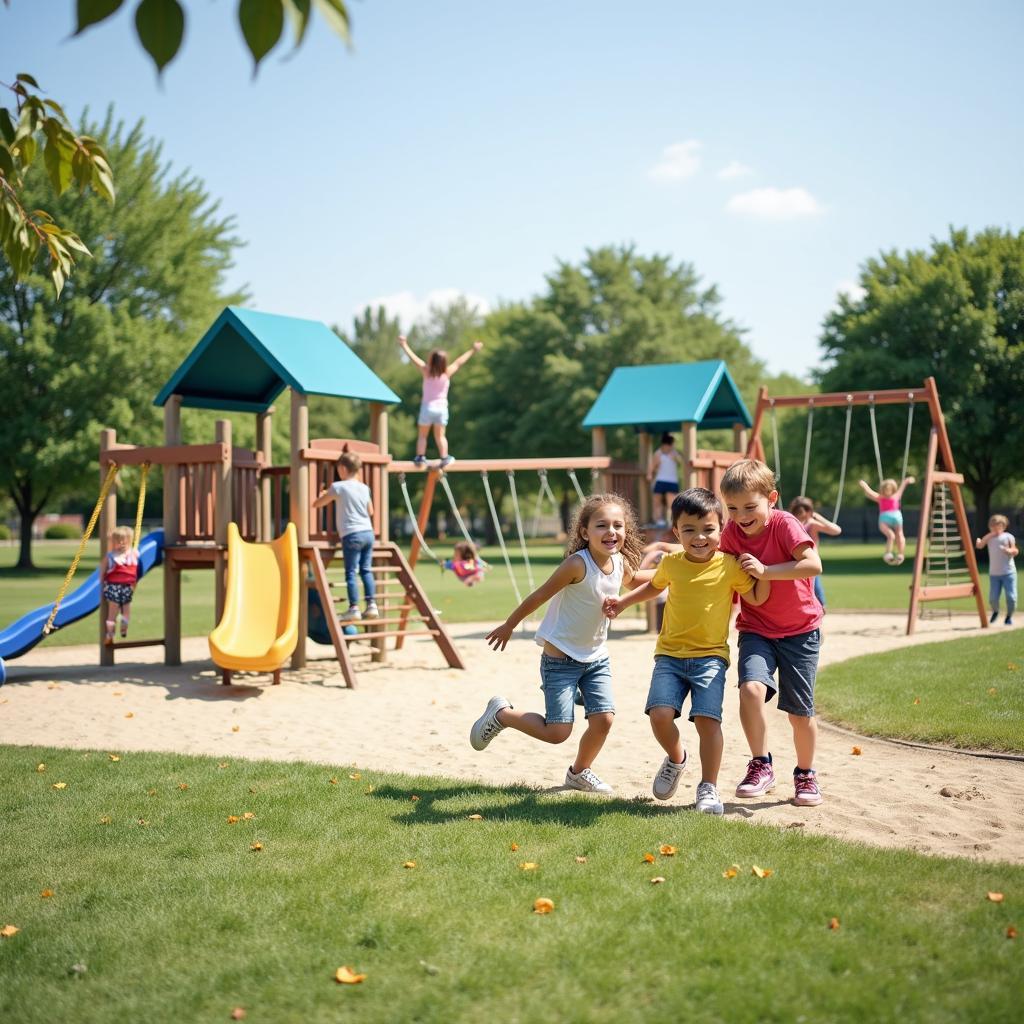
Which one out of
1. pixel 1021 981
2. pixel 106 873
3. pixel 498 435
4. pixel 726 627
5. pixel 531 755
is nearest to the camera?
pixel 1021 981

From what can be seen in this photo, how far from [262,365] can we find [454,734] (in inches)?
295

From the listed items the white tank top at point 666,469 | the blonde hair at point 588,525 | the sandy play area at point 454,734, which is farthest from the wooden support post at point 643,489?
the blonde hair at point 588,525

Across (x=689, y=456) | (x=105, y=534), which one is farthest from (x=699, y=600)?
(x=689, y=456)

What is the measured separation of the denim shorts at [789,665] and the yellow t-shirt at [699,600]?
0.28 m

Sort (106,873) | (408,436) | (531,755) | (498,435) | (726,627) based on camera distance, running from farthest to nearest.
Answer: (408,436), (498,435), (531,755), (726,627), (106,873)

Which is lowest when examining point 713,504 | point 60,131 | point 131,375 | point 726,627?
point 726,627

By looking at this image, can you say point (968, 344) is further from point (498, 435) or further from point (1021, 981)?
point (1021, 981)

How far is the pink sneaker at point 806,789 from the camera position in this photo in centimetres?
611

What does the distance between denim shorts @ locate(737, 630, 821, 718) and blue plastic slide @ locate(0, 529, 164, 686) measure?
911 cm

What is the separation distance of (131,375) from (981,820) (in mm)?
35097

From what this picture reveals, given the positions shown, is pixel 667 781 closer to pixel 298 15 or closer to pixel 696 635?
pixel 696 635

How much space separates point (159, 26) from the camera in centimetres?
207

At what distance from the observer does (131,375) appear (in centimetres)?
3659

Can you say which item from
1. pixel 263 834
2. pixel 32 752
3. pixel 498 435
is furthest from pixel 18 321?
pixel 263 834
